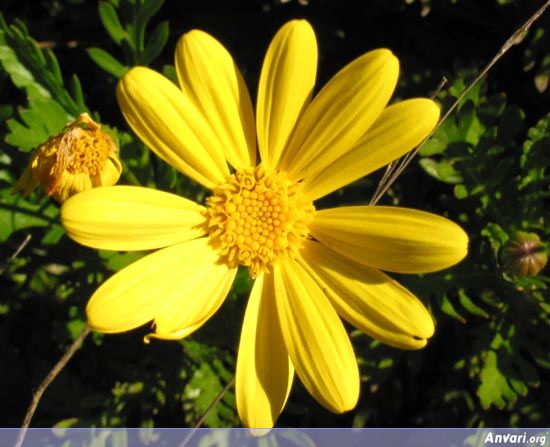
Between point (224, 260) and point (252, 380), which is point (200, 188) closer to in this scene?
point (224, 260)

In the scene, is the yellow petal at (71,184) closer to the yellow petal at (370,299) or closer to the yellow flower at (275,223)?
the yellow flower at (275,223)

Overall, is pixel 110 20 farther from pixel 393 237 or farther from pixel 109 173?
pixel 393 237

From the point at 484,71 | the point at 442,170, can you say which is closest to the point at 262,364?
the point at 442,170

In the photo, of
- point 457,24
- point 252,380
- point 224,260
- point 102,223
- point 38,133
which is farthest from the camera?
point 457,24

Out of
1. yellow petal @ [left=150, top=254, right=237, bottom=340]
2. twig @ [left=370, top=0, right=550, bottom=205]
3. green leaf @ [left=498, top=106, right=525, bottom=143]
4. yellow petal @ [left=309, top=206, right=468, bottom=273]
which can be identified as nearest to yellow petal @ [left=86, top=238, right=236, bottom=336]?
yellow petal @ [left=150, top=254, right=237, bottom=340]

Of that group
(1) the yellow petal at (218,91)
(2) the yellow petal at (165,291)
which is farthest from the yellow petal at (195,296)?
(1) the yellow petal at (218,91)

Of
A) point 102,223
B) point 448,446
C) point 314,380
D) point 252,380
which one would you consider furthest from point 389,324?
point 448,446

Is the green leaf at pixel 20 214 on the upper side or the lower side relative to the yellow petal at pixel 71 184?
lower
